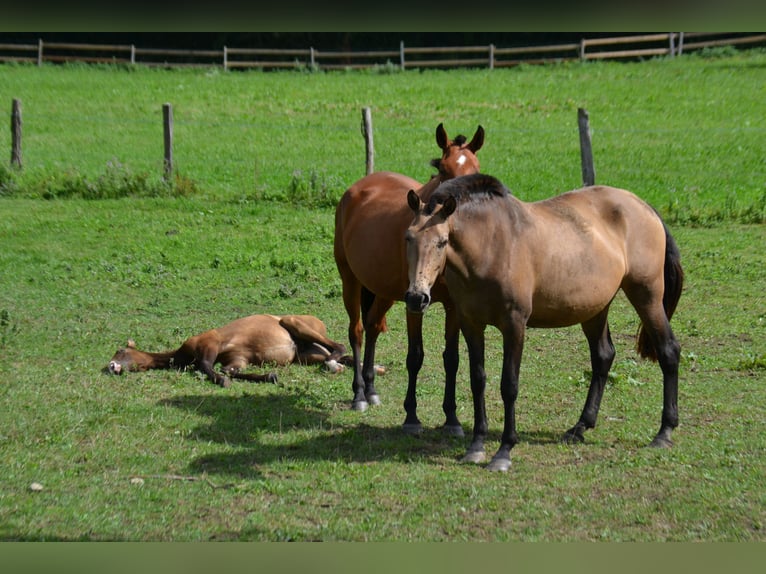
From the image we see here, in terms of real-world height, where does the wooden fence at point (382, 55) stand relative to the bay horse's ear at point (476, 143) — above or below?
above

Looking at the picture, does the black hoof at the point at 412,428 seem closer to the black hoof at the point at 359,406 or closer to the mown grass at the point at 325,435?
the mown grass at the point at 325,435

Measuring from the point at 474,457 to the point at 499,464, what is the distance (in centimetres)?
26

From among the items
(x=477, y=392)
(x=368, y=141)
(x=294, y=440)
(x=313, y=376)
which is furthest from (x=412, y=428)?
(x=368, y=141)

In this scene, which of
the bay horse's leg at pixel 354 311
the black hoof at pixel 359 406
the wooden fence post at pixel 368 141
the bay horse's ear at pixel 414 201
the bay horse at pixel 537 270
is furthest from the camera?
the wooden fence post at pixel 368 141

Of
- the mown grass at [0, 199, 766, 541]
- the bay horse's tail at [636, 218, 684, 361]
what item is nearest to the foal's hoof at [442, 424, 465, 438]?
the mown grass at [0, 199, 766, 541]

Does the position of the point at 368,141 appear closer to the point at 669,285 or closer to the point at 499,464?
the point at 669,285

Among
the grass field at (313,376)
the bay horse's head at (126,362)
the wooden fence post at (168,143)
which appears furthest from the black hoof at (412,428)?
the wooden fence post at (168,143)

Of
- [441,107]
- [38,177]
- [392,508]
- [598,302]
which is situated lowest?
[392,508]

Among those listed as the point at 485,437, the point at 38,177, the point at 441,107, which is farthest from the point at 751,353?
the point at 441,107

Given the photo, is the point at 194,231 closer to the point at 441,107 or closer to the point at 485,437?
the point at 485,437

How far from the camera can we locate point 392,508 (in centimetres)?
548

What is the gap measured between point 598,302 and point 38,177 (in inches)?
553

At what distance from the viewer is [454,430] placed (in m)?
7.20

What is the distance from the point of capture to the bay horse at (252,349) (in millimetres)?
8891
